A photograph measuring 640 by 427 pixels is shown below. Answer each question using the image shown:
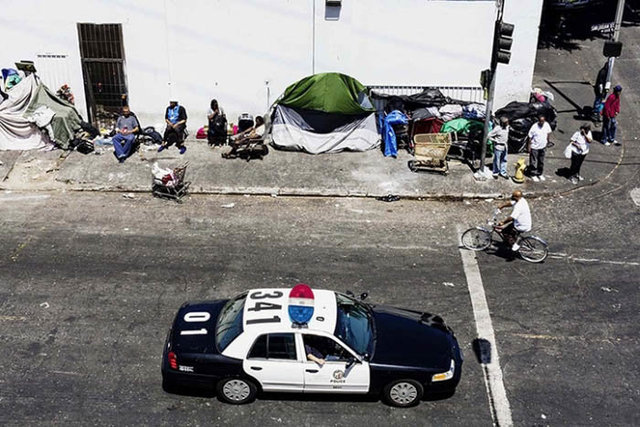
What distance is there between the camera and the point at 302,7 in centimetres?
1827

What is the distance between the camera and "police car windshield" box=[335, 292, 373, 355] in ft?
32.0

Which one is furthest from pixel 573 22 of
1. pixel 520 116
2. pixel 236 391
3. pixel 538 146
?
pixel 236 391

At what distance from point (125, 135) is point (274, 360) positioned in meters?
10.1

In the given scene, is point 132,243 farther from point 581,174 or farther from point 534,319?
point 581,174

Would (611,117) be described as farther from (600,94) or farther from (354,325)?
(354,325)

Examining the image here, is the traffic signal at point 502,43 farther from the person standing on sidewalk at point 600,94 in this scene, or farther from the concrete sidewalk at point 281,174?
the person standing on sidewalk at point 600,94

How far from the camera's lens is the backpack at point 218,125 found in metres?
18.3

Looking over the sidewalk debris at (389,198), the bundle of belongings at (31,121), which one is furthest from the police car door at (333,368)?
the bundle of belongings at (31,121)

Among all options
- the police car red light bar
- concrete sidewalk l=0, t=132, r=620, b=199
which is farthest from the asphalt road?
the police car red light bar

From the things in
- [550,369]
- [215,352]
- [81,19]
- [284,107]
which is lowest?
[550,369]

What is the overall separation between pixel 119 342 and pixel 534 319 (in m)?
6.62

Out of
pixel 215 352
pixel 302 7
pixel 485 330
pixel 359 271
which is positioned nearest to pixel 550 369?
pixel 485 330

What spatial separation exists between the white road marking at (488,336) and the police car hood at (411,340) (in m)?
0.84

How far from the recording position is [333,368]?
9.54 m
